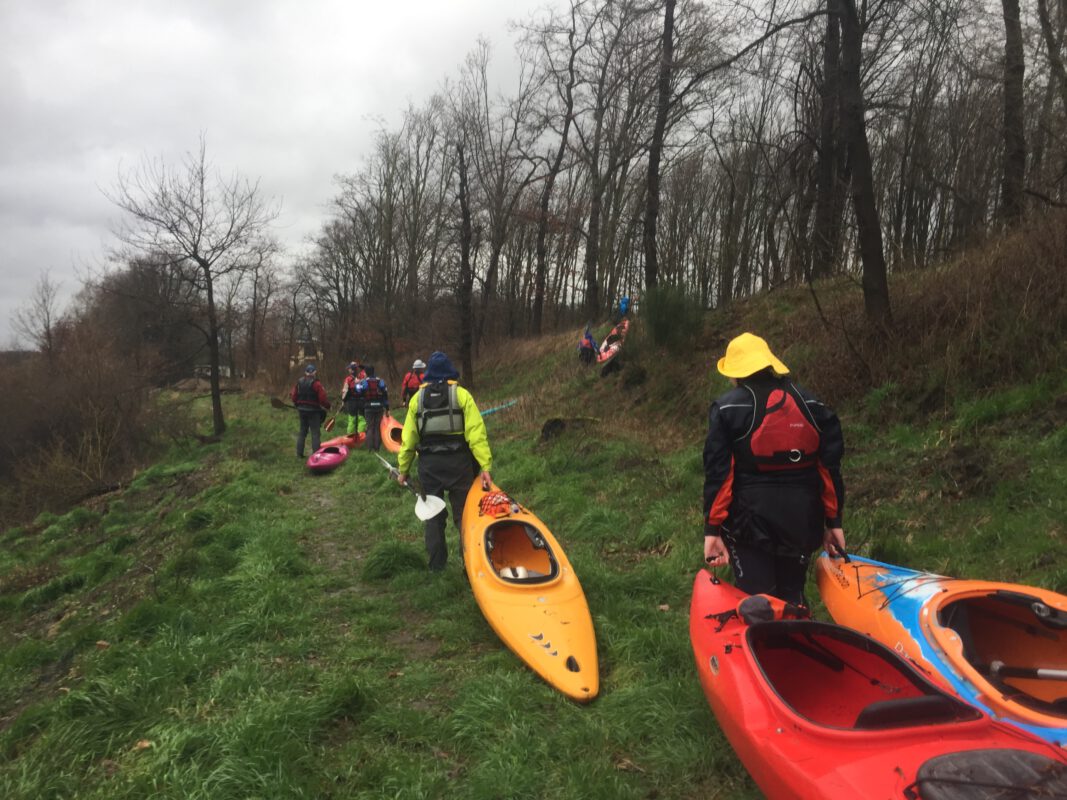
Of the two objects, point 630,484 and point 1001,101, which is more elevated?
point 1001,101

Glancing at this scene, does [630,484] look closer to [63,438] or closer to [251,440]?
[251,440]

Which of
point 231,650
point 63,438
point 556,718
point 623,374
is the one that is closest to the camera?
point 556,718

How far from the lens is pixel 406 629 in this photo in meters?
4.38

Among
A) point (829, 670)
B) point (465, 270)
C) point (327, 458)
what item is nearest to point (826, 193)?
point (327, 458)

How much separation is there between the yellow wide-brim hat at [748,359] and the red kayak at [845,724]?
1.03 meters

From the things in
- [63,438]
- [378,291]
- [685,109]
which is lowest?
[63,438]

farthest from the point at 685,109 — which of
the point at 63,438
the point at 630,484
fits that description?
the point at 63,438

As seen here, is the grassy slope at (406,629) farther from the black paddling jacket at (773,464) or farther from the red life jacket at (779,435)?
the red life jacket at (779,435)

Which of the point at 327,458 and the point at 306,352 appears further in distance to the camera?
the point at 306,352

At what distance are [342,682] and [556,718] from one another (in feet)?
3.87

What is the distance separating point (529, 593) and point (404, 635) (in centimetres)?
95

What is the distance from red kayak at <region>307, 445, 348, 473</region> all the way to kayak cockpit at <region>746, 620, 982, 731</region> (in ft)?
30.3

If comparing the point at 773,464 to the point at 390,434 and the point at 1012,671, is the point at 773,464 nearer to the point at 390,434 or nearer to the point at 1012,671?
the point at 1012,671

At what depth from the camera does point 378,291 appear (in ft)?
101
